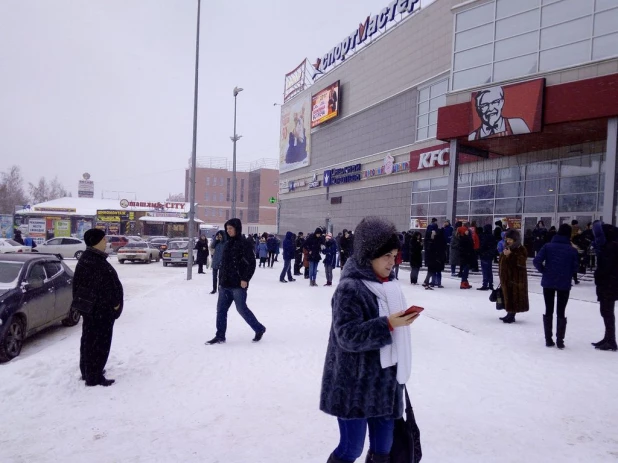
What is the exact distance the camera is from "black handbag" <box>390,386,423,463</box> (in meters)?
2.45

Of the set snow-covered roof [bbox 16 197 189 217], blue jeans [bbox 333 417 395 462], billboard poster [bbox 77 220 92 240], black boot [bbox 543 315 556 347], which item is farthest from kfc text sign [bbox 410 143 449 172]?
snow-covered roof [bbox 16 197 189 217]

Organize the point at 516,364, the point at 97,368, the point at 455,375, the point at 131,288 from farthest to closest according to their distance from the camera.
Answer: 1. the point at 131,288
2. the point at 516,364
3. the point at 455,375
4. the point at 97,368

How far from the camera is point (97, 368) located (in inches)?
190

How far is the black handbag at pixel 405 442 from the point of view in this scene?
245 cm

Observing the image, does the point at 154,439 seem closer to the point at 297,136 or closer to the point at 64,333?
the point at 64,333

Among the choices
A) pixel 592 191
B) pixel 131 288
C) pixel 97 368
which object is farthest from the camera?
pixel 592 191

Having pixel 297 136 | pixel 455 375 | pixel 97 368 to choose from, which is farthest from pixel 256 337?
pixel 297 136

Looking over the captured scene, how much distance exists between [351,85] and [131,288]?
27169 mm

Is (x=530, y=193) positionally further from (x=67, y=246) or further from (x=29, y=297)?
(x=67, y=246)

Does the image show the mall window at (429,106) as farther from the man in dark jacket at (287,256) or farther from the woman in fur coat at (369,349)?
the woman in fur coat at (369,349)

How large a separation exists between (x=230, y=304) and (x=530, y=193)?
60.6 ft

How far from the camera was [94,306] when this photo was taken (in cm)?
479

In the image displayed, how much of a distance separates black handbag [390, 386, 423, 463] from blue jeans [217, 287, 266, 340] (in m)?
4.09

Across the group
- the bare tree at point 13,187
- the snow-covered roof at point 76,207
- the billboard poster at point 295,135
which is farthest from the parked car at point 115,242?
the bare tree at point 13,187
